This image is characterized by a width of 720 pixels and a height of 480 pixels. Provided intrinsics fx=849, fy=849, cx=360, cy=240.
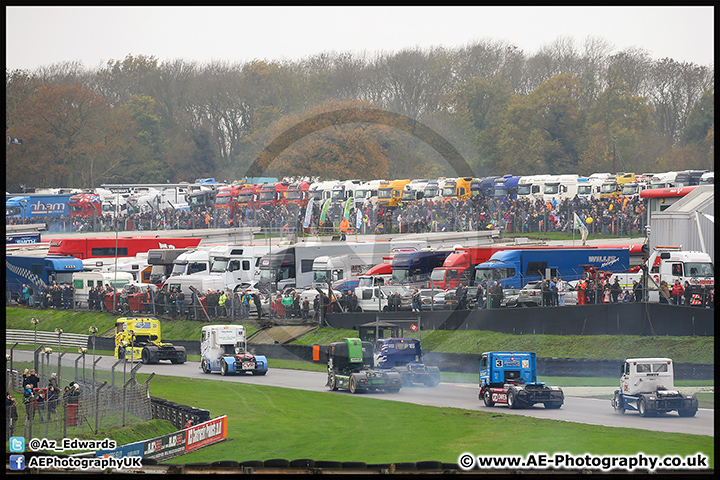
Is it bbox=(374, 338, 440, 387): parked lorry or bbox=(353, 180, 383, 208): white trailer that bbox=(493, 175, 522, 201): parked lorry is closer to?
bbox=(353, 180, 383, 208): white trailer

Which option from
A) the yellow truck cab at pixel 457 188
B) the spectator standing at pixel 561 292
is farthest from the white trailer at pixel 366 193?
the spectator standing at pixel 561 292

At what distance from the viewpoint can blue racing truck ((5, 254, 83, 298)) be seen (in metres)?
47.8

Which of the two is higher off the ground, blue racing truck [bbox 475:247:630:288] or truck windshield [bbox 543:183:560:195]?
truck windshield [bbox 543:183:560:195]

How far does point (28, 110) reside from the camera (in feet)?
240

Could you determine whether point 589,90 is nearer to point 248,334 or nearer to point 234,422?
point 248,334

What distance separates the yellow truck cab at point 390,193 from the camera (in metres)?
62.3

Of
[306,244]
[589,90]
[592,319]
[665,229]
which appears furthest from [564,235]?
[589,90]

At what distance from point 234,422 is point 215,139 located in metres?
72.7

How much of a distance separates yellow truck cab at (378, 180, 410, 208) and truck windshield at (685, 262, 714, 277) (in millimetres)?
29620

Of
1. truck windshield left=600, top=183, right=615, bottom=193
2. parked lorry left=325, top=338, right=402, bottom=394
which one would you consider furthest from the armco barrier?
truck windshield left=600, top=183, right=615, bottom=193

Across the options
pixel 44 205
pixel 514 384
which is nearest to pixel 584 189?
pixel 514 384

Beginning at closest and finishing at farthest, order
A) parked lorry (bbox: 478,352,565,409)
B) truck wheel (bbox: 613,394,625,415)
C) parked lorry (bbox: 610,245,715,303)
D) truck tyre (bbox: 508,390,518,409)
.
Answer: truck wheel (bbox: 613,394,625,415)
parked lorry (bbox: 478,352,565,409)
truck tyre (bbox: 508,390,518,409)
parked lorry (bbox: 610,245,715,303)

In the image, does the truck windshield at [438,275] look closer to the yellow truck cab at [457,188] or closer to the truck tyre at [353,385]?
the truck tyre at [353,385]

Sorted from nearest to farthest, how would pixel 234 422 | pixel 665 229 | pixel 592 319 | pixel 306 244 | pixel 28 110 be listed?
pixel 234 422 → pixel 592 319 → pixel 665 229 → pixel 306 244 → pixel 28 110
